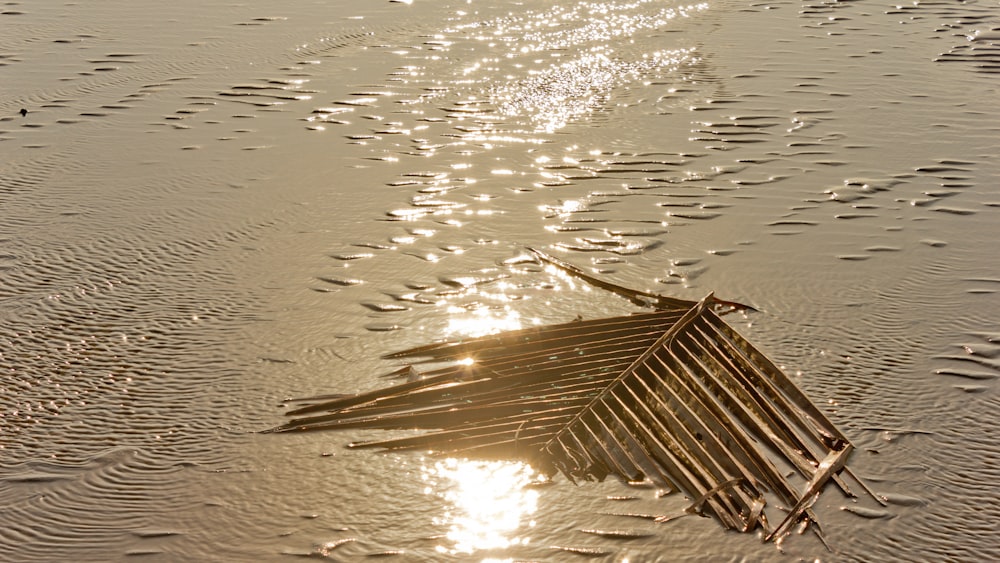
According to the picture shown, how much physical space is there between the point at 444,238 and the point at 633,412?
1118mm

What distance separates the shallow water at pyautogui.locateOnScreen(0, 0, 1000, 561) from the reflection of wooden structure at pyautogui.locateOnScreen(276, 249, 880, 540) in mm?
59

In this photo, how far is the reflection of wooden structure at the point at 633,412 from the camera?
6.41 ft

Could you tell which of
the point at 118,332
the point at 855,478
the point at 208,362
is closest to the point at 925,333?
the point at 855,478

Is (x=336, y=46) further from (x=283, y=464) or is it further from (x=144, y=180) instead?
(x=283, y=464)

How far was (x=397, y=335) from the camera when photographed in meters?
2.51

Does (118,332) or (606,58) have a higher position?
(606,58)

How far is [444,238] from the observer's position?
3025mm

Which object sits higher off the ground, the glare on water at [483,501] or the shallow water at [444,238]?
the shallow water at [444,238]

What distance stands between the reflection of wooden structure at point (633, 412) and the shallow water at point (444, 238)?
0.06 meters

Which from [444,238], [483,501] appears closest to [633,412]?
[483,501]

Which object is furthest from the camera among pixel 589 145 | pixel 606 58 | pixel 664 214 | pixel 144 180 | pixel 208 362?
pixel 606 58

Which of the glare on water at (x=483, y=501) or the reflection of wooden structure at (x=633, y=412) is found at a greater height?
the reflection of wooden structure at (x=633, y=412)

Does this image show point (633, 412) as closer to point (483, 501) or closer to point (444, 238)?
point (483, 501)

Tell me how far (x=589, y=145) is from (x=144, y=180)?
156 cm
